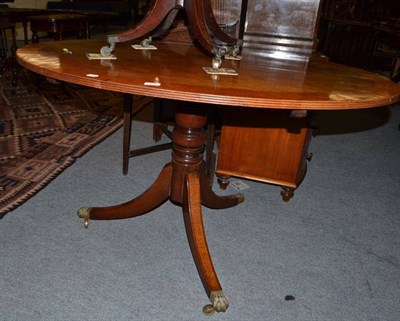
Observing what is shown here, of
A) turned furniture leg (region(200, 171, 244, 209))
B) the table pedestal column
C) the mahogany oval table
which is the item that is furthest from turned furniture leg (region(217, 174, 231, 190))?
the table pedestal column

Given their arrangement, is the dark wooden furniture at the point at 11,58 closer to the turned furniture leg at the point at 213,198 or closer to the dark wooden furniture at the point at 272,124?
the dark wooden furniture at the point at 272,124

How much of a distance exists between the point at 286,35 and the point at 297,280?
131 centimetres

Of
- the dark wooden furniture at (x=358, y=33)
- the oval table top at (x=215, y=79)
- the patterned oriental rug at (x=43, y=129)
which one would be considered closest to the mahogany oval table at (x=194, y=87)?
the oval table top at (x=215, y=79)

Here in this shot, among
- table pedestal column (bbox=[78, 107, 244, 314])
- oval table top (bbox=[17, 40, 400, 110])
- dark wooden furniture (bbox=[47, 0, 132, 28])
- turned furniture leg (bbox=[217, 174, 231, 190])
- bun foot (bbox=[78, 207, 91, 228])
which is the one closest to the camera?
oval table top (bbox=[17, 40, 400, 110])

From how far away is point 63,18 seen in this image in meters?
4.14

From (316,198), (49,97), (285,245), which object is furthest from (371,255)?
(49,97)

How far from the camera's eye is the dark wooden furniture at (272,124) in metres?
2.10

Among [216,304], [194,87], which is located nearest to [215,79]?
[194,87]

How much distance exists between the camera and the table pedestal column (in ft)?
5.22

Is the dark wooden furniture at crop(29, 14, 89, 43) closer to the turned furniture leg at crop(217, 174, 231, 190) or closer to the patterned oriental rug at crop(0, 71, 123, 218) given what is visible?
the patterned oriental rug at crop(0, 71, 123, 218)

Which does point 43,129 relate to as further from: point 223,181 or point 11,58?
point 11,58

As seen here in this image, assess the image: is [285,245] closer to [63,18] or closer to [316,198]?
[316,198]

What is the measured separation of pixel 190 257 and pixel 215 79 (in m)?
0.93

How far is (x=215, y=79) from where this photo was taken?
1.23 metres
